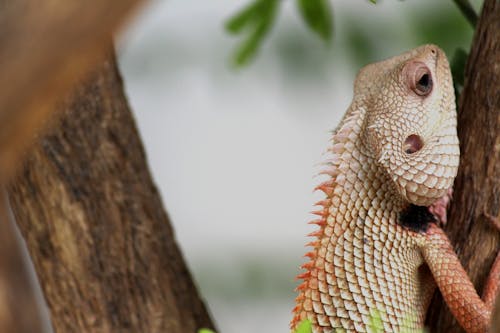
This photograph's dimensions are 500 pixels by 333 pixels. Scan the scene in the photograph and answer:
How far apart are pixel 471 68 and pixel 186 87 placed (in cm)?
257

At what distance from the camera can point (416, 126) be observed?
187 centimetres

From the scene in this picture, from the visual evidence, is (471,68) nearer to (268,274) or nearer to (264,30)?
(264,30)

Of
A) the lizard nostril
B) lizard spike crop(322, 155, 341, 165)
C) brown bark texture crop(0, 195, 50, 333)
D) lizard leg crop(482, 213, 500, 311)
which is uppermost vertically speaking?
lizard spike crop(322, 155, 341, 165)

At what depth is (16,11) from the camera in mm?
672

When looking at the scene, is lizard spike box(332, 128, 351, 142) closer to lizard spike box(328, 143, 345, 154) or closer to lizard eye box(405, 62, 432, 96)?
lizard spike box(328, 143, 345, 154)

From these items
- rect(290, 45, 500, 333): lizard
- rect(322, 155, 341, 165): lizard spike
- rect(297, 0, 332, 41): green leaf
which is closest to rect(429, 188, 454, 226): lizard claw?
rect(290, 45, 500, 333): lizard

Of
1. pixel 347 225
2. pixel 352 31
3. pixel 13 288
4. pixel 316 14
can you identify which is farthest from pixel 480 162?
pixel 352 31

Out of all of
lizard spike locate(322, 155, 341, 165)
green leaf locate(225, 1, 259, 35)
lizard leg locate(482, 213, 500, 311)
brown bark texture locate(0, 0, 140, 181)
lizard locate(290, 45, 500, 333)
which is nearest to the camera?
brown bark texture locate(0, 0, 140, 181)

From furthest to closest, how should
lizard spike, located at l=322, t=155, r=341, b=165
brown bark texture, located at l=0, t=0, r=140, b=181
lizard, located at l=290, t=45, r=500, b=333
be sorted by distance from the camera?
lizard spike, located at l=322, t=155, r=341, b=165 < lizard, located at l=290, t=45, r=500, b=333 < brown bark texture, located at l=0, t=0, r=140, b=181

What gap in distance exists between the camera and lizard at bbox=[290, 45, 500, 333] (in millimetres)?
1793

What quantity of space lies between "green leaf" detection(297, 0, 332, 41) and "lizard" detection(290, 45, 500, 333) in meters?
0.39

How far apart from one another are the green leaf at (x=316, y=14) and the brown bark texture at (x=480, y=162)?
567mm

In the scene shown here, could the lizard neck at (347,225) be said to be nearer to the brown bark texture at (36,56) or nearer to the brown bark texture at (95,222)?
the brown bark texture at (95,222)

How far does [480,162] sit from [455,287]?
11.6 inches
